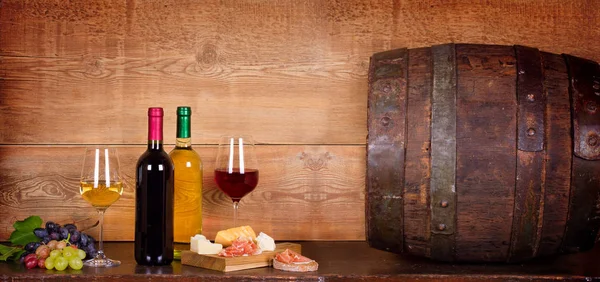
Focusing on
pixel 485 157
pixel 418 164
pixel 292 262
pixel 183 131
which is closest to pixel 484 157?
pixel 485 157

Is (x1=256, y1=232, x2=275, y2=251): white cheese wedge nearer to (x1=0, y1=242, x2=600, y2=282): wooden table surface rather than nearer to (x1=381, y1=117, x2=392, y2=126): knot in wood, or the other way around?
(x1=0, y1=242, x2=600, y2=282): wooden table surface

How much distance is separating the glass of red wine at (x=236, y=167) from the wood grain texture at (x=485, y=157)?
467 mm

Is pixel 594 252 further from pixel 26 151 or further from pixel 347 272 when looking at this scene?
pixel 26 151

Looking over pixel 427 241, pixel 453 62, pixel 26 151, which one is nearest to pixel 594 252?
pixel 427 241

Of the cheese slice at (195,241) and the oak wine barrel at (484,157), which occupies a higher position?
the oak wine barrel at (484,157)

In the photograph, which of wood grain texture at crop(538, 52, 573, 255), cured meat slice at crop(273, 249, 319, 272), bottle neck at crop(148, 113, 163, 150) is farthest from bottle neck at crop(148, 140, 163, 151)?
wood grain texture at crop(538, 52, 573, 255)

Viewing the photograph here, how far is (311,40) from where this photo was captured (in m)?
1.86

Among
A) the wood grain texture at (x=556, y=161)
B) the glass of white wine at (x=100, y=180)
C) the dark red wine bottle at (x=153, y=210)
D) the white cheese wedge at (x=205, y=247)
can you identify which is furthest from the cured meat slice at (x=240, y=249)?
the wood grain texture at (x=556, y=161)

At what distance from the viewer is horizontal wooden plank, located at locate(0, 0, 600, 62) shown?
6.07 feet

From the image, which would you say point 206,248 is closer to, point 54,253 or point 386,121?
point 54,253

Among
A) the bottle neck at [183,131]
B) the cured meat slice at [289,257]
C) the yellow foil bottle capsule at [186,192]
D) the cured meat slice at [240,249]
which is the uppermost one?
the bottle neck at [183,131]

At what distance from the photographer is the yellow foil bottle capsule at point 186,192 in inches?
65.3

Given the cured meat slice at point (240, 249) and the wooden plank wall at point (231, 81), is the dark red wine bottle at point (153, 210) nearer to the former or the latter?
the cured meat slice at point (240, 249)

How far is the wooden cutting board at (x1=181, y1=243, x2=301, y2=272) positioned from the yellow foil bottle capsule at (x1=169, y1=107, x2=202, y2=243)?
0.16m
